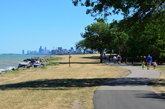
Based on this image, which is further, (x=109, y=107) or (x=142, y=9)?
(x=142, y=9)

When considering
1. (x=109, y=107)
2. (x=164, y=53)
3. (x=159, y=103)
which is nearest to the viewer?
(x=109, y=107)

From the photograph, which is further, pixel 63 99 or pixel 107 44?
pixel 107 44

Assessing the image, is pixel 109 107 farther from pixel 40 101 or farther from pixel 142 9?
pixel 142 9

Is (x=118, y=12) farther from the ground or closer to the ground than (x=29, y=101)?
farther from the ground

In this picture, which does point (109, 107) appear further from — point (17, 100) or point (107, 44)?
point (107, 44)

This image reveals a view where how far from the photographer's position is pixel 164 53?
3588cm

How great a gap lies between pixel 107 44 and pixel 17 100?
1574 inches

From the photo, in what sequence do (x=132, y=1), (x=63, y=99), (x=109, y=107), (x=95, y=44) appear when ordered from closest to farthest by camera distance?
(x=109, y=107)
(x=63, y=99)
(x=132, y=1)
(x=95, y=44)

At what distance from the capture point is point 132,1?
13570mm

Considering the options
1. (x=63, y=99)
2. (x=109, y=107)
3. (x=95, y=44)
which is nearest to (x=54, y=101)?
(x=63, y=99)

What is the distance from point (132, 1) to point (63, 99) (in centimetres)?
795

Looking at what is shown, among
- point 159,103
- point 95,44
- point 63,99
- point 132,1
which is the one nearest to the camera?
point 159,103

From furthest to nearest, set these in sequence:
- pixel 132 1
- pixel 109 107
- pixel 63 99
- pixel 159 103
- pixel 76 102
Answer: pixel 132 1
pixel 63 99
pixel 76 102
pixel 159 103
pixel 109 107

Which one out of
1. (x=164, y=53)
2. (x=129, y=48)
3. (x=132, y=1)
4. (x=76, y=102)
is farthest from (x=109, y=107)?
(x=129, y=48)
